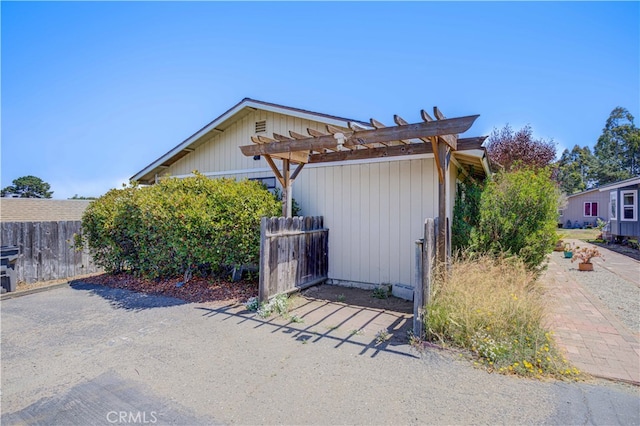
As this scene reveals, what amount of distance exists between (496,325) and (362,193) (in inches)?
151

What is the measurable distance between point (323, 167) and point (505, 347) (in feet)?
16.9

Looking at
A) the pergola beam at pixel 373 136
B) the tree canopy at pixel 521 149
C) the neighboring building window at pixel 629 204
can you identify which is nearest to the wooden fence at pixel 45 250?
the pergola beam at pixel 373 136

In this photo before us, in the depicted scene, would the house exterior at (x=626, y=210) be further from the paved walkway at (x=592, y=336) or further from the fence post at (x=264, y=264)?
the fence post at (x=264, y=264)

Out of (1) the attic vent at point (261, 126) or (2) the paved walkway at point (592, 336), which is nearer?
(2) the paved walkway at point (592, 336)

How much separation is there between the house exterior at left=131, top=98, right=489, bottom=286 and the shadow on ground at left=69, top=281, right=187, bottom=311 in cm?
359

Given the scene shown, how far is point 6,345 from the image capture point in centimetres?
416

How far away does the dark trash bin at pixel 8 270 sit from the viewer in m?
6.92

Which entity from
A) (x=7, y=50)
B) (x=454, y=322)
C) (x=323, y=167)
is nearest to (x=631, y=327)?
(x=454, y=322)

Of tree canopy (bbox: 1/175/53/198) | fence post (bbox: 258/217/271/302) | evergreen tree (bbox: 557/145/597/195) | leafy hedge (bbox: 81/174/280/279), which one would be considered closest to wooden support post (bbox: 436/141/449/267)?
fence post (bbox: 258/217/271/302)

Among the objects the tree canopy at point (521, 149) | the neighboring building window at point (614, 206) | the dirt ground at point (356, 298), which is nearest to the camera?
the dirt ground at point (356, 298)

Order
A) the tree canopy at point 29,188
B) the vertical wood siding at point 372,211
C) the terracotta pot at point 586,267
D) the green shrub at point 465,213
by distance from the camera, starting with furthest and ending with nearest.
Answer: the tree canopy at point 29,188 → the terracotta pot at point 586,267 → the green shrub at point 465,213 → the vertical wood siding at point 372,211

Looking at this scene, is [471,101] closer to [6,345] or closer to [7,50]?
[6,345]

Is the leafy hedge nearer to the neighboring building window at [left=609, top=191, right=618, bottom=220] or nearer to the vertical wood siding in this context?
the vertical wood siding
